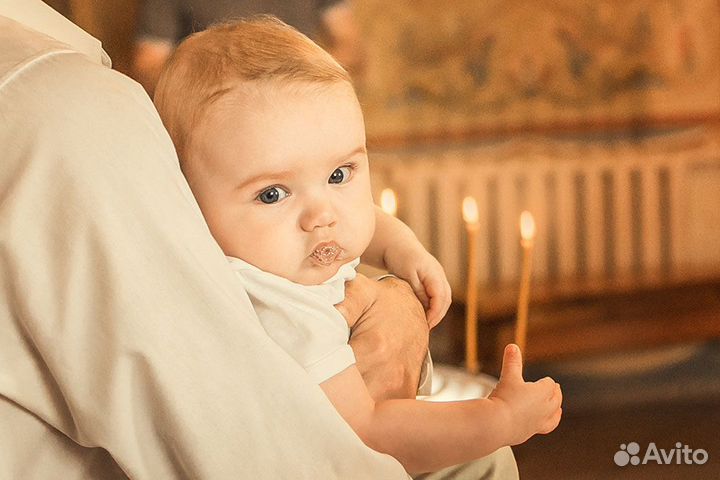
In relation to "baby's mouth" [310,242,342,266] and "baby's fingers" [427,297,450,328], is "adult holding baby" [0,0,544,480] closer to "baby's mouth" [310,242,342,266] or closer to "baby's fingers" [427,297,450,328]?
"baby's mouth" [310,242,342,266]

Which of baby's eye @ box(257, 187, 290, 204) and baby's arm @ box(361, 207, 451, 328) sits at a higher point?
baby's eye @ box(257, 187, 290, 204)

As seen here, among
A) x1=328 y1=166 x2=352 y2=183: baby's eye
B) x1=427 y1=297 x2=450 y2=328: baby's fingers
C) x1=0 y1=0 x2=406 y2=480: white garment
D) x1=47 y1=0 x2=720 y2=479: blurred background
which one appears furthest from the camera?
x1=47 y1=0 x2=720 y2=479: blurred background

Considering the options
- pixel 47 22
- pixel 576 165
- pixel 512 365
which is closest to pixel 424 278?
pixel 512 365

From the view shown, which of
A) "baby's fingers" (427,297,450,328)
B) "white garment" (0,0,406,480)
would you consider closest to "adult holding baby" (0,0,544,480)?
"white garment" (0,0,406,480)

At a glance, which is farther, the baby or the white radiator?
the white radiator

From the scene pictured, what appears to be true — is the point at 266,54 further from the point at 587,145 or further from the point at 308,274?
the point at 587,145

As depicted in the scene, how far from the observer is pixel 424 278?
677 millimetres

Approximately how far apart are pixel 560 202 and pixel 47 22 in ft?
6.13

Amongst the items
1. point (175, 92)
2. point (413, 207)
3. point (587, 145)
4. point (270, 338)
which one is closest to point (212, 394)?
point (270, 338)

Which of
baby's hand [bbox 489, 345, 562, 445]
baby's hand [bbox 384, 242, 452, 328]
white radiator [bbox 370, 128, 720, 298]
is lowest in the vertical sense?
white radiator [bbox 370, 128, 720, 298]

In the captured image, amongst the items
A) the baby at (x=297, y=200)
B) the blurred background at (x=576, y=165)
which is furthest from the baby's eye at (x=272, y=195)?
the blurred background at (x=576, y=165)

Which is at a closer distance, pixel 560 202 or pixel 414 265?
pixel 414 265

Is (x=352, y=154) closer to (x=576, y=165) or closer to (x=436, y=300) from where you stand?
(x=436, y=300)

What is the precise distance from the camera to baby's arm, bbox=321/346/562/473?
493mm
